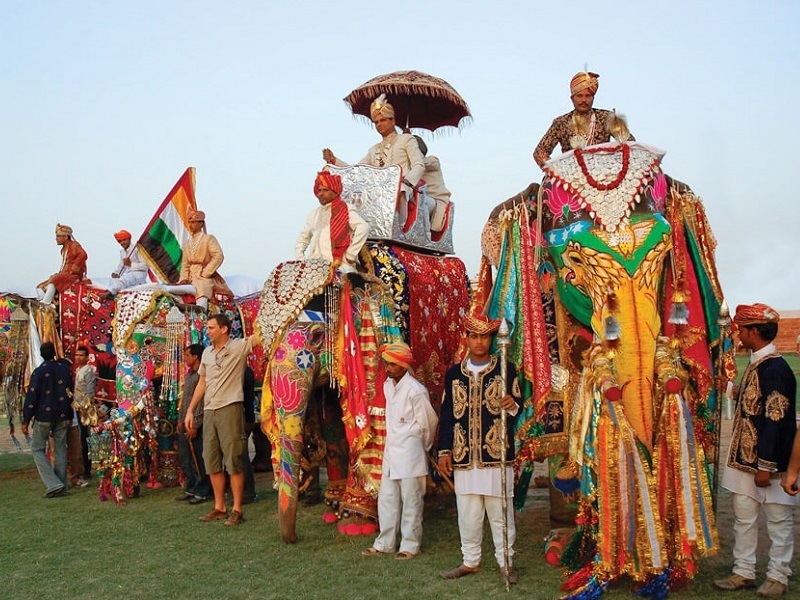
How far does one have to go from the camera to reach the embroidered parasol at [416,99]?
28.1ft


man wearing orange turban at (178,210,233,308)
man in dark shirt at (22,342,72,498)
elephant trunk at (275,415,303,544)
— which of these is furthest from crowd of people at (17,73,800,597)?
man in dark shirt at (22,342,72,498)

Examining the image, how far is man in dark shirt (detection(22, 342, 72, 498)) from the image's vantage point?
30.3 ft

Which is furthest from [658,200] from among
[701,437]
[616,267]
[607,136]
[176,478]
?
[176,478]

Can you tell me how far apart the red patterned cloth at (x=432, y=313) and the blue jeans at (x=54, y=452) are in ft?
14.9

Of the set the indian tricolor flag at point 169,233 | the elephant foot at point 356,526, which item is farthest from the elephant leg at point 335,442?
the indian tricolor flag at point 169,233

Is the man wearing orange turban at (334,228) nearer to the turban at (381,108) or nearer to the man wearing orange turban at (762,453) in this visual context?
the turban at (381,108)

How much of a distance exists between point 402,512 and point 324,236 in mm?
2257

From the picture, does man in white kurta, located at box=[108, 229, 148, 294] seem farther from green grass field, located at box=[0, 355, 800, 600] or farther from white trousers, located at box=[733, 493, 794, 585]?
white trousers, located at box=[733, 493, 794, 585]

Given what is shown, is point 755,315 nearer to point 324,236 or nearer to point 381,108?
point 324,236

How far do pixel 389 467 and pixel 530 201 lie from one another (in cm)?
217

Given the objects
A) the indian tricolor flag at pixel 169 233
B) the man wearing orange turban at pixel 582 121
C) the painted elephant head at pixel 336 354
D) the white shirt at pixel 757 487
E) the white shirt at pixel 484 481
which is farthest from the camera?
the indian tricolor flag at pixel 169 233

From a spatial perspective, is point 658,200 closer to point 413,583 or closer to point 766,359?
point 766,359

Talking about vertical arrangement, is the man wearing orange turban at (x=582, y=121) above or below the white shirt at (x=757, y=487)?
above

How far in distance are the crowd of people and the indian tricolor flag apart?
2.43 meters
